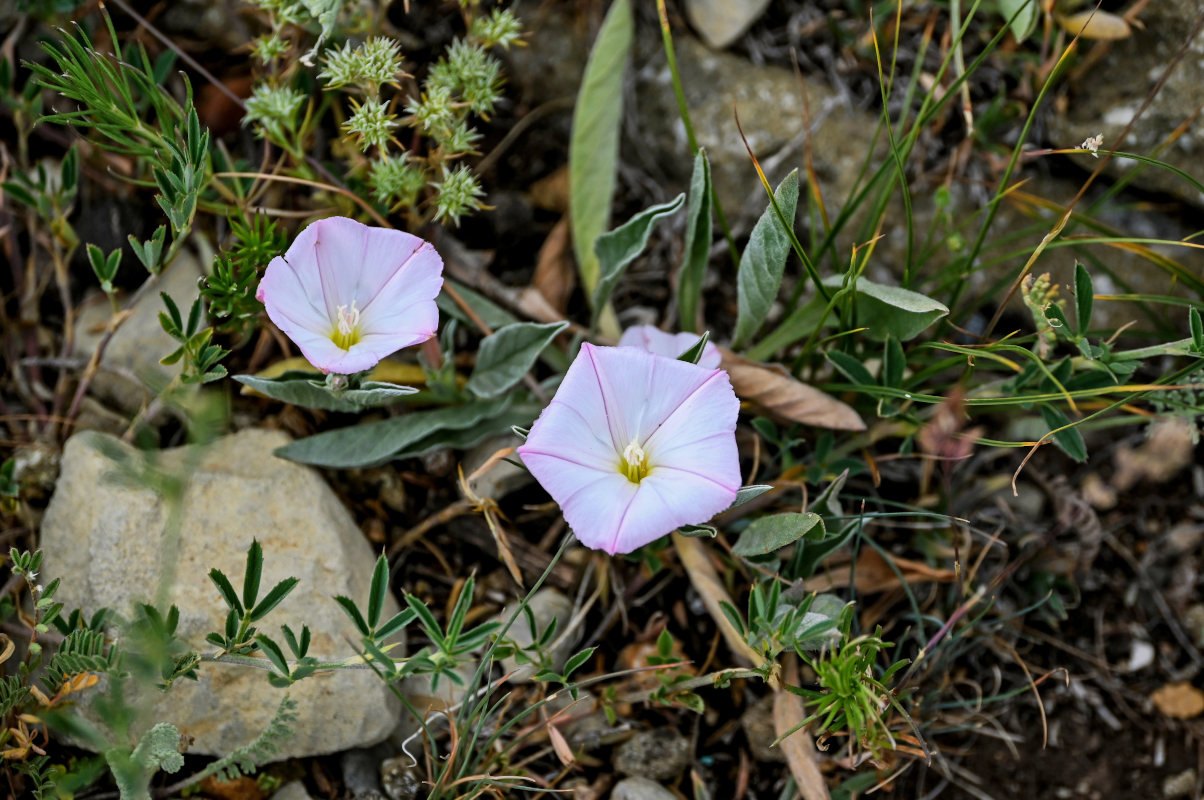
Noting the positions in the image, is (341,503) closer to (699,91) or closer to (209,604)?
(209,604)

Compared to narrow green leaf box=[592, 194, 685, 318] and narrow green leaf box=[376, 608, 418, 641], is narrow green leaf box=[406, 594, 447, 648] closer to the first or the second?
narrow green leaf box=[376, 608, 418, 641]

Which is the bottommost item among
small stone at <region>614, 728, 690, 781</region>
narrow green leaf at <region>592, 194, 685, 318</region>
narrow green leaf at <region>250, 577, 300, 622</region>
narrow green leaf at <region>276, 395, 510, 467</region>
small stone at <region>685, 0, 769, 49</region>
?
small stone at <region>614, 728, 690, 781</region>

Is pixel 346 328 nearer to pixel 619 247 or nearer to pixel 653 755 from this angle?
pixel 619 247

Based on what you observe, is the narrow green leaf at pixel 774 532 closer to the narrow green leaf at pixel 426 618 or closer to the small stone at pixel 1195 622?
the narrow green leaf at pixel 426 618

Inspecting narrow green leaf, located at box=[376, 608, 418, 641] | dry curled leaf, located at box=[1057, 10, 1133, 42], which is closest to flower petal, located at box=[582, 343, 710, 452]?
narrow green leaf, located at box=[376, 608, 418, 641]

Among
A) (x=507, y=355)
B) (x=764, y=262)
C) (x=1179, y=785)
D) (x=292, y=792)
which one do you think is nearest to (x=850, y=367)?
(x=764, y=262)

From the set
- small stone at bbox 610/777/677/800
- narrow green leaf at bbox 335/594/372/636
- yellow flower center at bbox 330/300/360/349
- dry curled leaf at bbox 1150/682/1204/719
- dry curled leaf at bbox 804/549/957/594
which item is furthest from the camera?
dry curled leaf at bbox 1150/682/1204/719

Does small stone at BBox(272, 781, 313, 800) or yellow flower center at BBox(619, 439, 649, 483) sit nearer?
yellow flower center at BBox(619, 439, 649, 483)
